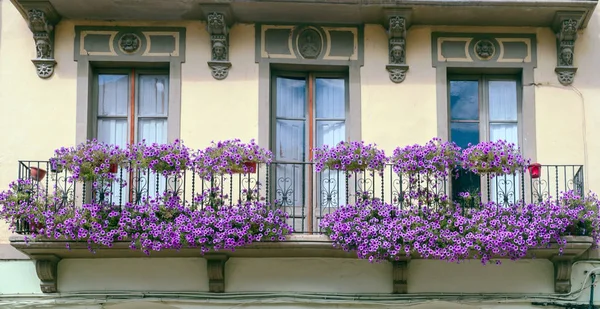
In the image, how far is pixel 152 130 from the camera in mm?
14844

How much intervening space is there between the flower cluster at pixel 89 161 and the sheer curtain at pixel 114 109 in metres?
1.18

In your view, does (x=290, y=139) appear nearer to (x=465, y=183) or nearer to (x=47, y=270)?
(x=465, y=183)

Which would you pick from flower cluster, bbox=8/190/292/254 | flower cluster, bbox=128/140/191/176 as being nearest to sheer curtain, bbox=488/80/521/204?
flower cluster, bbox=8/190/292/254

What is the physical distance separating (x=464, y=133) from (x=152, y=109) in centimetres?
412

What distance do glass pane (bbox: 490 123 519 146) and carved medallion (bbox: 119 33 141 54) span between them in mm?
4785

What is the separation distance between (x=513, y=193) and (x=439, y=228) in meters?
1.50

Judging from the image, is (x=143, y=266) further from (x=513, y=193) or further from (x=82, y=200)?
(x=513, y=193)

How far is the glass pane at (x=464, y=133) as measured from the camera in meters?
14.9

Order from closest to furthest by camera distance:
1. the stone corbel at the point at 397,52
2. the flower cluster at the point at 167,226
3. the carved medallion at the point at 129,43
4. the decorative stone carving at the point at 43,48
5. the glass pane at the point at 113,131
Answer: the flower cluster at the point at 167,226 → the decorative stone carving at the point at 43,48 → the stone corbel at the point at 397,52 → the carved medallion at the point at 129,43 → the glass pane at the point at 113,131

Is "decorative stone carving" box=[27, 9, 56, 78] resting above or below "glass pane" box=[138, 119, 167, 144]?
Result: above

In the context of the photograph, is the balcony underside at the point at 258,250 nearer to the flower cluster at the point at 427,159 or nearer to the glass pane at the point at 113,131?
the flower cluster at the point at 427,159

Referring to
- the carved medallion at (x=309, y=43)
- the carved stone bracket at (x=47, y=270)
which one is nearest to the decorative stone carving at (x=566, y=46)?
the carved medallion at (x=309, y=43)

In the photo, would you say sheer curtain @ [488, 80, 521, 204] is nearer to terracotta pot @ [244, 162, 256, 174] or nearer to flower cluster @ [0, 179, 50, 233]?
terracotta pot @ [244, 162, 256, 174]

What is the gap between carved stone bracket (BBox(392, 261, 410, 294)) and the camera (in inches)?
544
